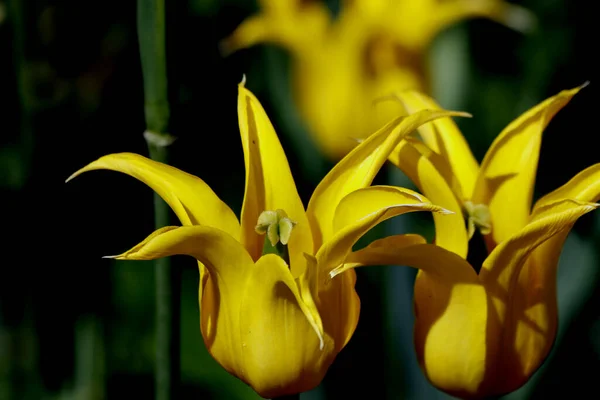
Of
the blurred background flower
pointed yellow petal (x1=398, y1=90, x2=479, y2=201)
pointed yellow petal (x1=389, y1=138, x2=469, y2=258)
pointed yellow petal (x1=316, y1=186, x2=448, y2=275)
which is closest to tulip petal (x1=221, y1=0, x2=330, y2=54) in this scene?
the blurred background flower

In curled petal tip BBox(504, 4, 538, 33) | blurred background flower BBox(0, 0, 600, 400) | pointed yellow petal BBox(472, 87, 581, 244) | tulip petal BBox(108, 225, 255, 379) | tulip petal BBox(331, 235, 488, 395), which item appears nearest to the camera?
tulip petal BBox(108, 225, 255, 379)

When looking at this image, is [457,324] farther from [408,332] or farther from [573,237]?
[573,237]

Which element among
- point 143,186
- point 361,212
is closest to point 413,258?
point 361,212

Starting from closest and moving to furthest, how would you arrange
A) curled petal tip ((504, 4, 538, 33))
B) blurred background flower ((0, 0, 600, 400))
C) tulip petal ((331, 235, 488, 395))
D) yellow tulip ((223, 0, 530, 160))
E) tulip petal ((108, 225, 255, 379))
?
tulip petal ((108, 225, 255, 379))
tulip petal ((331, 235, 488, 395))
blurred background flower ((0, 0, 600, 400))
yellow tulip ((223, 0, 530, 160))
curled petal tip ((504, 4, 538, 33))

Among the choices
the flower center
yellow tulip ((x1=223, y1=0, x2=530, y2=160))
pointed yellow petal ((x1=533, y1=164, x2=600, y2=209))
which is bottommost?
the flower center

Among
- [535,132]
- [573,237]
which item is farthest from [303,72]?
[535,132]

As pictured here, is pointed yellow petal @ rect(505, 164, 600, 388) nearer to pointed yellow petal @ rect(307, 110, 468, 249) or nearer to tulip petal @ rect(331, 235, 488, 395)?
tulip petal @ rect(331, 235, 488, 395)
